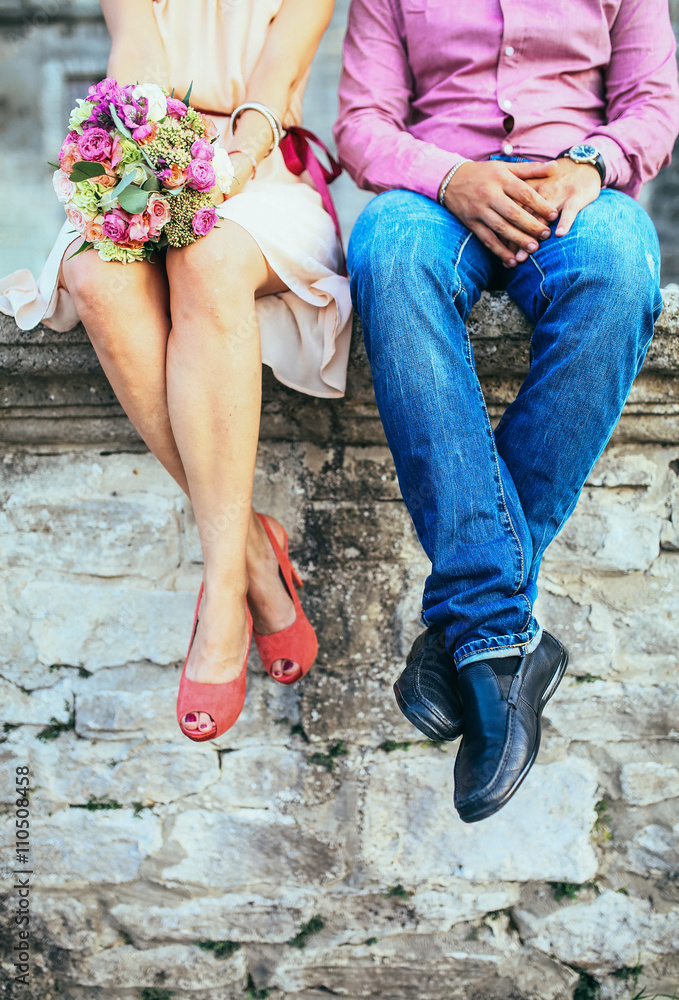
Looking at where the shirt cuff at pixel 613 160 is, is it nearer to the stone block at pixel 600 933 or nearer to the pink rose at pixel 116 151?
the pink rose at pixel 116 151

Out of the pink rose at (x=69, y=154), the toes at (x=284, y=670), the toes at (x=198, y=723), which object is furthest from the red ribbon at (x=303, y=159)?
the toes at (x=198, y=723)

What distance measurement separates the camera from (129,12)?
1.31m

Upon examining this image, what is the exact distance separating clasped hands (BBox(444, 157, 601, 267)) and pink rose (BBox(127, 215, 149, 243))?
539 millimetres

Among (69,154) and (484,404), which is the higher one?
(69,154)

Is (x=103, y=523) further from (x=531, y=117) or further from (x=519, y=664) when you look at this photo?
(x=531, y=117)

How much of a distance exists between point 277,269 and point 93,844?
1303 mm

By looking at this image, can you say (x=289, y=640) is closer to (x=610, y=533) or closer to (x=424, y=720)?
(x=424, y=720)

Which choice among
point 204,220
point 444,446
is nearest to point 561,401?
point 444,446

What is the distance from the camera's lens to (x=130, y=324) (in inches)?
42.9

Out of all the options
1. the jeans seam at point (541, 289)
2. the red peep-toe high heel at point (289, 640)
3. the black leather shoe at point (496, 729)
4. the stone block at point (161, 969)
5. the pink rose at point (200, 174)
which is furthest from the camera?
the stone block at point (161, 969)

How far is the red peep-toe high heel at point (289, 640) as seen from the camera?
132cm

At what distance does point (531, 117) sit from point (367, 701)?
1246 millimetres

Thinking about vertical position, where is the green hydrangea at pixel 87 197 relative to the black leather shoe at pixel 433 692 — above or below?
above

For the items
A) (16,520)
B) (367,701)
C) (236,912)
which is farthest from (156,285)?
(236,912)
